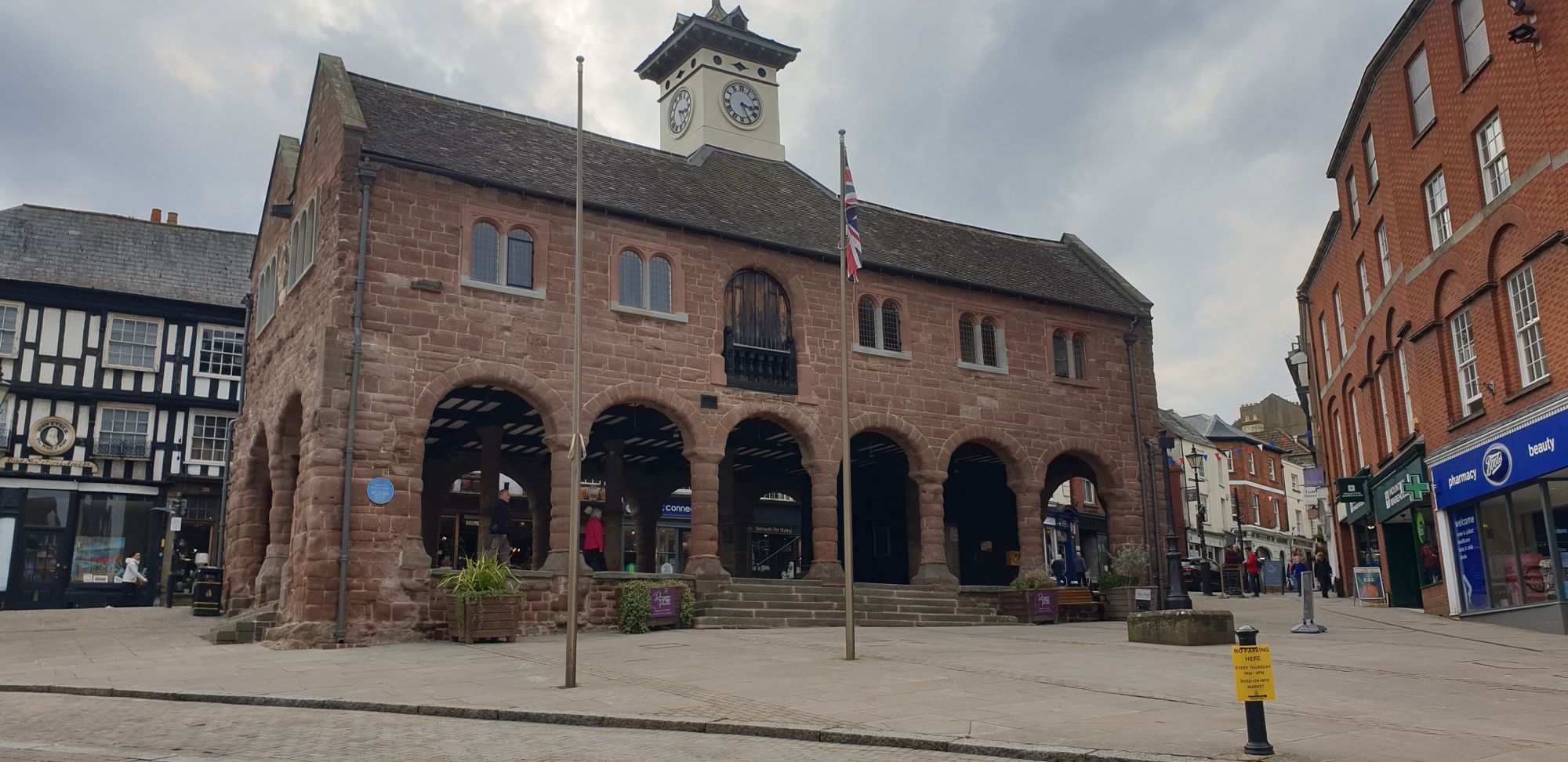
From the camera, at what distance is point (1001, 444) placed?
87.2 ft

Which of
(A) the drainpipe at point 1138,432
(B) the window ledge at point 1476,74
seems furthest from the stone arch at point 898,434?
(B) the window ledge at point 1476,74

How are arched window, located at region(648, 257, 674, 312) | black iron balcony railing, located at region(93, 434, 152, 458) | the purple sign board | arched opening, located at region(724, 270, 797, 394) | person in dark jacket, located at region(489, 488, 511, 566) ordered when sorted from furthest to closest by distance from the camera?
black iron balcony railing, located at region(93, 434, 152, 458), arched opening, located at region(724, 270, 797, 394), arched window, located at region(648, 257, 674, 312), person in dark jacket, located at region(489, 488, 511, 566), the purple sign board

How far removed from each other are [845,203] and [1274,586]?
114 ft

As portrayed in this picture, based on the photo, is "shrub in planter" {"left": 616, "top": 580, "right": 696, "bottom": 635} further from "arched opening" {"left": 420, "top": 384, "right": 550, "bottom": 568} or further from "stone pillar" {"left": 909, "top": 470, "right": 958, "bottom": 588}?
"stone pillar" {"left": 909, "top": 470, "right": 958, "bottom": 588}

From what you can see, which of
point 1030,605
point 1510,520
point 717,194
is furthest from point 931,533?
point 1510,520

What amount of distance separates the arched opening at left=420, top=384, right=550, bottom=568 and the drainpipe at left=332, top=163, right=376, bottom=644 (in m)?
2.20

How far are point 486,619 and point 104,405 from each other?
71.4ft

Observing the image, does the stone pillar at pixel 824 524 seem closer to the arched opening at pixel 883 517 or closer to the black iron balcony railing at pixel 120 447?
the arched opening at pixel 883 517

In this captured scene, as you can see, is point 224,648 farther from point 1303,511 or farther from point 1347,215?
point 1303,511

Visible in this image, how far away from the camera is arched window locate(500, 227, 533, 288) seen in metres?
21.0

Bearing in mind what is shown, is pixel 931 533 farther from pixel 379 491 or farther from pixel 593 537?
pixel 379 491

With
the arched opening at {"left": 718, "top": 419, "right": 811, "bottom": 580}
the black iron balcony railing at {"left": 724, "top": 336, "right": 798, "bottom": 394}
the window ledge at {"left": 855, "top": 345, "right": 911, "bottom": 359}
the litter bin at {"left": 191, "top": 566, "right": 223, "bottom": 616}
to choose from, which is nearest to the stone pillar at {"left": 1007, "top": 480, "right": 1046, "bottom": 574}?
the window ledge at {"left": 855, "top": 345, "right": 911, "bottom": 359}

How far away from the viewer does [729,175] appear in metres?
27.5

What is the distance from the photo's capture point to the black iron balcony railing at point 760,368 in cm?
2331
